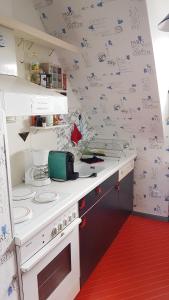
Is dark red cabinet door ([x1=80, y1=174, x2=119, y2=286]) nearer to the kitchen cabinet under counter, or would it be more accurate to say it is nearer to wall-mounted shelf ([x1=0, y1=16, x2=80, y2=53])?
the kitchen cabinet under counter

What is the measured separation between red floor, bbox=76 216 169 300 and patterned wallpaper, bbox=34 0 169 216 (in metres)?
0.48

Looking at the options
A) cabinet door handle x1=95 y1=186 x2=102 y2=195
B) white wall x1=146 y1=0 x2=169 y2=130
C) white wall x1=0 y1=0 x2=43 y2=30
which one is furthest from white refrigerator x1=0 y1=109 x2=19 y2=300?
white wall x1=146 y1=0 x2=169 y2=130

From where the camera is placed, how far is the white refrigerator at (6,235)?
40.8 inches

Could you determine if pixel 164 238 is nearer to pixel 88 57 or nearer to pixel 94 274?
pixel 94 274

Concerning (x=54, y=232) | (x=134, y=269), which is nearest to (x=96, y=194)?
(x=54, y=232)

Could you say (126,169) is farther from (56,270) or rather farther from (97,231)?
(56,270)

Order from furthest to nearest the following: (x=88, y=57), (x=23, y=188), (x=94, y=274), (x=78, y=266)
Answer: (x=88, y=57)
(x=94, y=274)
(x=23, y=188)
(x=78, y=266)

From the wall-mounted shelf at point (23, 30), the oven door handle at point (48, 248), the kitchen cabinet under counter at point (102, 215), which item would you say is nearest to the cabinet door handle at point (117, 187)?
the kitchen cabinet under counter at point (102, 215)

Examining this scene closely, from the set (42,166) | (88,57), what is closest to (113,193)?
(42,166)

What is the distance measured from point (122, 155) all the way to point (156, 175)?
0.49 m

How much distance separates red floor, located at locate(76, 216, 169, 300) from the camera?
190cm

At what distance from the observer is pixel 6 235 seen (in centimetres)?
109

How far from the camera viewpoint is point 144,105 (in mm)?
2521

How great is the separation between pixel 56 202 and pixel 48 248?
31 centimetres
